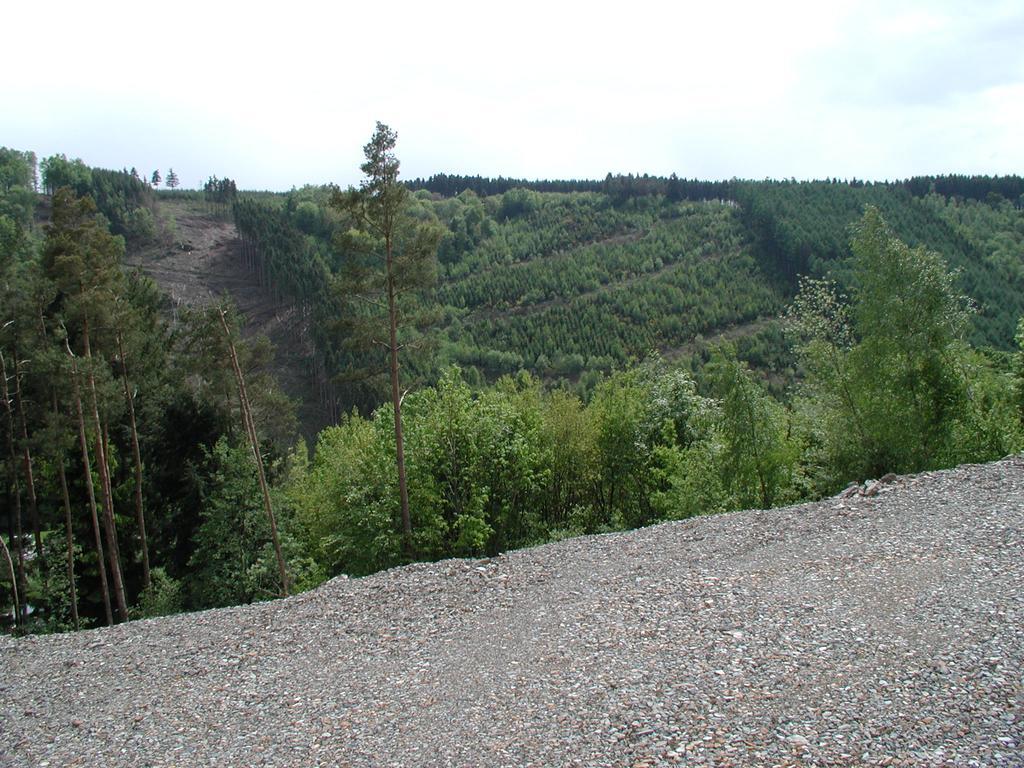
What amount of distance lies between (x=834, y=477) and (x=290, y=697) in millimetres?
17630

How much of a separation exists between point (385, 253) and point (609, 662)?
42.5 ft

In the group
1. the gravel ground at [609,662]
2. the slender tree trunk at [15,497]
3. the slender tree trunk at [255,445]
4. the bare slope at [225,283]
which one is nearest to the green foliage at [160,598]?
the slender tree trunk at [15,497]

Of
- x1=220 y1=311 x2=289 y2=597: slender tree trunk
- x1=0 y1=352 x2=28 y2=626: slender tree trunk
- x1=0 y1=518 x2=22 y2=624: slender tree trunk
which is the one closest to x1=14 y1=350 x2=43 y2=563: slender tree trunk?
x1=0 y1=352 x2=28 y2=626: slender tree trunk

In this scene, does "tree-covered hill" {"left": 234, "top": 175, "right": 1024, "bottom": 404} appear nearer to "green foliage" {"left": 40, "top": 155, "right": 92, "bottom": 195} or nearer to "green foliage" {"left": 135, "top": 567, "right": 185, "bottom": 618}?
"green foliage" {"left": 40, "top": 155, "right": 92, "bottom": 195}

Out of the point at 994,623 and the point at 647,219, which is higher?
the point at 647,219

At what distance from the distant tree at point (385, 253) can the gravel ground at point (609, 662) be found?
688 cm

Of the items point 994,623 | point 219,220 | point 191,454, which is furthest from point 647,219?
point 994,623

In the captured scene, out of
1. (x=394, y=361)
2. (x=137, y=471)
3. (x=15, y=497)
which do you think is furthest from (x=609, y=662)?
(x=15, y=497)

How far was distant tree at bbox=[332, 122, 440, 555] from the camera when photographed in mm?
18672

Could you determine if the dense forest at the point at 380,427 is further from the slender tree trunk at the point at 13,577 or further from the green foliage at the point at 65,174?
the green foliage at the point at 65,174

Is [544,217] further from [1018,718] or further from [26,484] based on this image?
[1018,718]

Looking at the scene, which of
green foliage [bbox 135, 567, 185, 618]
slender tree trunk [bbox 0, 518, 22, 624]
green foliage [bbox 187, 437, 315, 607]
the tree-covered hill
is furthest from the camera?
the tree-covered hill

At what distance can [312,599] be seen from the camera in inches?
546

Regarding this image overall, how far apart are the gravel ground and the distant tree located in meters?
6.88
